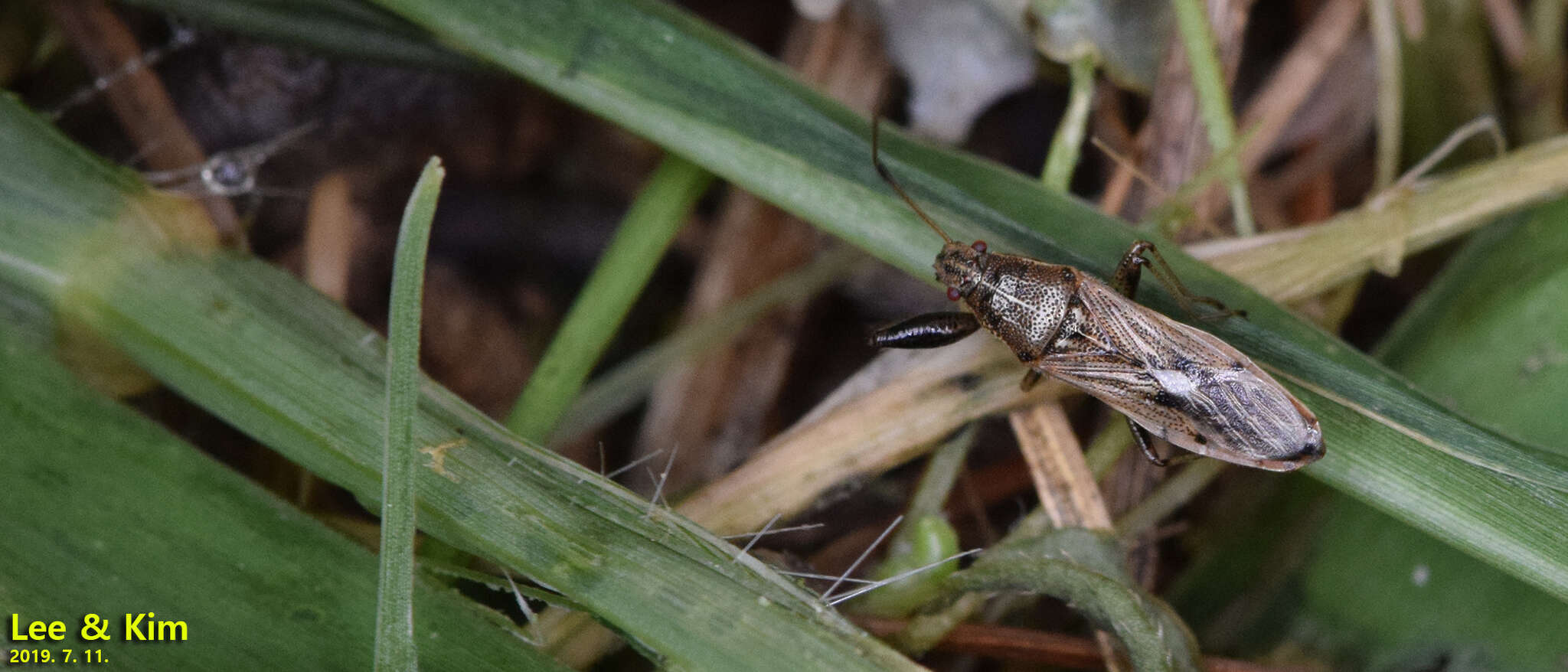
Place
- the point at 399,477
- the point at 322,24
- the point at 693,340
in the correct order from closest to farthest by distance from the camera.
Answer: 1. the point at 399,477
2. the point at 322,24
3. the point at 693,340

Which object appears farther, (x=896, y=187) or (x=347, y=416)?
(x=896, y=187)

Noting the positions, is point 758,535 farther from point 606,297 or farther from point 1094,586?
point 606,297

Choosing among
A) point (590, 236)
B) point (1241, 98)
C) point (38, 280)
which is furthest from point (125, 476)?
point (1241, 98)

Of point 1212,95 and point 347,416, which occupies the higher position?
point 1212,95

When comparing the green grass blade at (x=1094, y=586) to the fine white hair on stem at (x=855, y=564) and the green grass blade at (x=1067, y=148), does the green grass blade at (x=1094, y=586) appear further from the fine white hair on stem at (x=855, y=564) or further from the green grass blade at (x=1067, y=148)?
the green grass blade at (x=1067, y=148)

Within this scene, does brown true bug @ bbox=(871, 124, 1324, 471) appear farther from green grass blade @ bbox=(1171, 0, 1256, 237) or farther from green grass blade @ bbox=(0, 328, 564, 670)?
green grass blade @ bbox=(0, 328, 564, 670)

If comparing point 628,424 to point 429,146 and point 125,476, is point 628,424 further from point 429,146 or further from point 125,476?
point 125,476

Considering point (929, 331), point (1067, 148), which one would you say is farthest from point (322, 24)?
point (1067, 148)

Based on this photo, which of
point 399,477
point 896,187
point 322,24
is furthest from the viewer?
point 322,24

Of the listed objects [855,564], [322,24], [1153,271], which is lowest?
[855,564]
